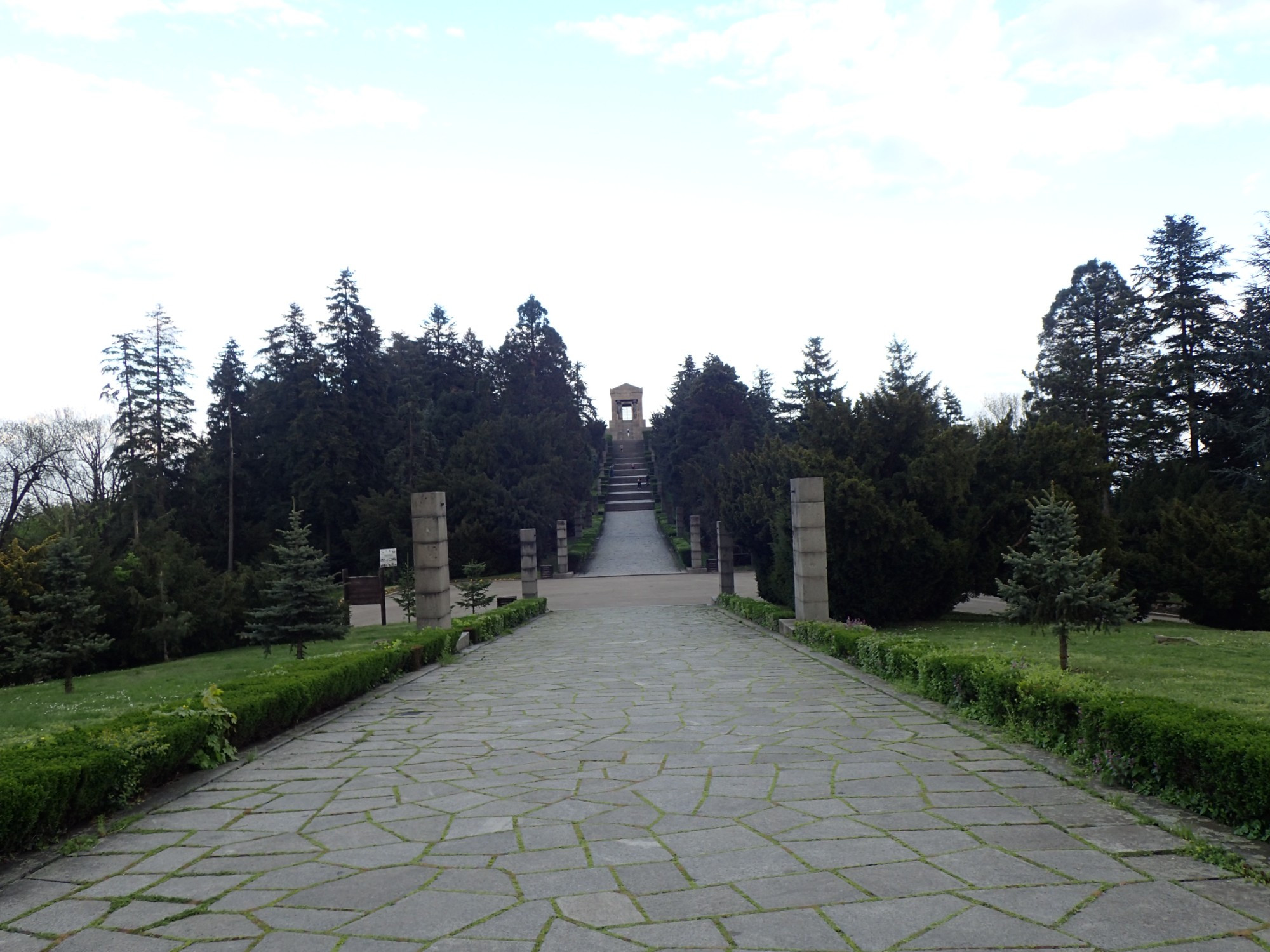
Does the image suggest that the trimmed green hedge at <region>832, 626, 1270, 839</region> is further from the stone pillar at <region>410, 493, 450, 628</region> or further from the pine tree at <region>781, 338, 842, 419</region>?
the pine tree at <region>781, 338, 842, 419</region>

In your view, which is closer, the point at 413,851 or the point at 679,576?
the point at 413,851

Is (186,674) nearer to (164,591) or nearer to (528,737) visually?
(164,591)

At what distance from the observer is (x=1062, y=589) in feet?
29.4

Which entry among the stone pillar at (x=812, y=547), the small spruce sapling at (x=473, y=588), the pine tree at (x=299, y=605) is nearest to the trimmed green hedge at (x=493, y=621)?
the small spruce sapling at (x=473, y=588)

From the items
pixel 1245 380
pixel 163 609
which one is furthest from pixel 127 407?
pixel 1245 380

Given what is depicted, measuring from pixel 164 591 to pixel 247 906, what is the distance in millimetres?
19468

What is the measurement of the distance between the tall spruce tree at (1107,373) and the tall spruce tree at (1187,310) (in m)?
0.71

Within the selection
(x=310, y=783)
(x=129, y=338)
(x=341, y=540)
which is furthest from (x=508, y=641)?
(x=129, y=338)

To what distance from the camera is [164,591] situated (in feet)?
67.7

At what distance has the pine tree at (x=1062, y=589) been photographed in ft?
28.8

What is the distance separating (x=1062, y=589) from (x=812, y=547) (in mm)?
4951

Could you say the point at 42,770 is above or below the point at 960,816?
above

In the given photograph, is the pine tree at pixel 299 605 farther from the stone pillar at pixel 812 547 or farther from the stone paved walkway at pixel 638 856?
the stone paved walkway at pixel 638 856

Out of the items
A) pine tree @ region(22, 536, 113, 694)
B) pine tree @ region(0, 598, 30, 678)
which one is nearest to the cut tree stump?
pine tree @ region(22, 536, 113, 694)
